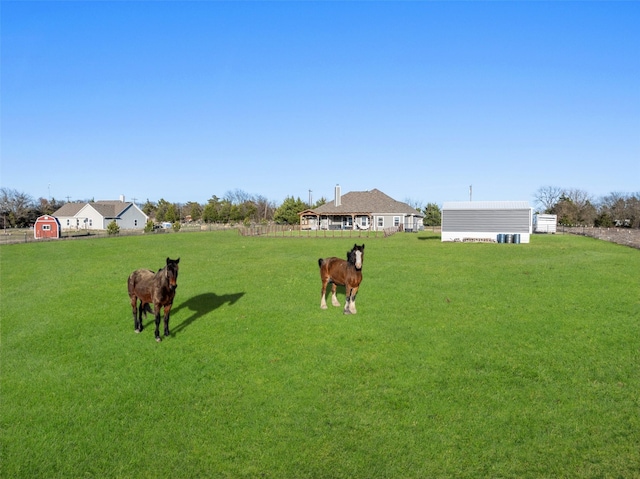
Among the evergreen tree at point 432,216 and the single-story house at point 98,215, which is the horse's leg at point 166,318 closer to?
the evergreen tree at point 432,216

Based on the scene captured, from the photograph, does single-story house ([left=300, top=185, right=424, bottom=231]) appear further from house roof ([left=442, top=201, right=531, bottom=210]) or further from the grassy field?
the grassy field

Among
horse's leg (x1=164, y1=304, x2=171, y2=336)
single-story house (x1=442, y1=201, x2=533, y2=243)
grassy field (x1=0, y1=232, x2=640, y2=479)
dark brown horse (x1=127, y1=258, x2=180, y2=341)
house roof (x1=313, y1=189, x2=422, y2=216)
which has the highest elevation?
house roof (x1=313, y1=189, x2=422, y2=216)

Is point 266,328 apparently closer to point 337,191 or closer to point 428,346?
point 428,346

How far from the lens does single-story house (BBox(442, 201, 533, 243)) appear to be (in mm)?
43062

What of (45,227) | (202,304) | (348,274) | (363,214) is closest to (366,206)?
(363,214)

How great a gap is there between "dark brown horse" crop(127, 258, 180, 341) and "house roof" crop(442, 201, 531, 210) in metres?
39.4

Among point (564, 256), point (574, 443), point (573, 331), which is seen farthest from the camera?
point (564, 256)

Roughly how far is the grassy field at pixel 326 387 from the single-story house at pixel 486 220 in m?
29.2

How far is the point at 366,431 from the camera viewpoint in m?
6.50

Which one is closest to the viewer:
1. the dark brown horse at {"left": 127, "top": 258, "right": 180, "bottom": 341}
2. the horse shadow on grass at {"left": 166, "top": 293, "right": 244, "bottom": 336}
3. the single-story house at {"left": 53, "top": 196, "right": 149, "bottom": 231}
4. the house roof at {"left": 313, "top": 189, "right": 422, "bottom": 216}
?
the dark brown horse at {"left": 127, "top": 258, "right": 180, "bottom": 341}

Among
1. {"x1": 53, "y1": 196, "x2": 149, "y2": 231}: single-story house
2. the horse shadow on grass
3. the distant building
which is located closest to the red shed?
{"x1": 53, "y1": 196, "x2": 149, "y2": 231}: single-story house

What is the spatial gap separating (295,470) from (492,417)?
3.49 metres

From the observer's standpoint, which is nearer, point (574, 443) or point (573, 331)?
point (574, 443)

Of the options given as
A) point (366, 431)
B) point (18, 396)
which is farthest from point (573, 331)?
point (18, 396)
